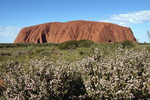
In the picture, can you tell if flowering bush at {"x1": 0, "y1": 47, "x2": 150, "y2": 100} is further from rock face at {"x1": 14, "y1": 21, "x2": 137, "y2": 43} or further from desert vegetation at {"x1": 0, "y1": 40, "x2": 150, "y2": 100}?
rock face at {"x1": 14, "y1": 21, "x2": 137, "y2": 43}

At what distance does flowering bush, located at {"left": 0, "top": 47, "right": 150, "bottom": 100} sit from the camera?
18.0 feet

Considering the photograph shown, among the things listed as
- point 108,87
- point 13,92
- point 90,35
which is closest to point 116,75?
point 108,87

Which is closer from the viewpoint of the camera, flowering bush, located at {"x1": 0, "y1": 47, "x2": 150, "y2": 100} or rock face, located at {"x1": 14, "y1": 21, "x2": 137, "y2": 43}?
flowering bush, located at {"x1": 0, "y1": 47, "x2": 150, "y2": 100}

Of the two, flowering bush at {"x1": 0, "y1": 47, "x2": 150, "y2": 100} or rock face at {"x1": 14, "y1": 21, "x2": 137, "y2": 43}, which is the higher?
rock face at {"x1": 14, "y1": 21, "x2": 137, "y2": 43}

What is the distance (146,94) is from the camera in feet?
19.5

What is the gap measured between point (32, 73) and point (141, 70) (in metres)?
3.30

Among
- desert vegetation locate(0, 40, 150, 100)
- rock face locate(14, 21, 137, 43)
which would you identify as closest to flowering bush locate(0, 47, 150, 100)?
desert vegetation locate(0, 40, 150, 100)

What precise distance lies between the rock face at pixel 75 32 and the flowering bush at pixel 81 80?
88.2m

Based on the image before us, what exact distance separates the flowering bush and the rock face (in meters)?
88.2

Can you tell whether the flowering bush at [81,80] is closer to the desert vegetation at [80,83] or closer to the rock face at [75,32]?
the desert vegetation at [80,83]

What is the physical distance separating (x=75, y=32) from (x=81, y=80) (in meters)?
99.6

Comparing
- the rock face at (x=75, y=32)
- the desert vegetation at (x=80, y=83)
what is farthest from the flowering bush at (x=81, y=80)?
the rock face at (x=75, y=32)

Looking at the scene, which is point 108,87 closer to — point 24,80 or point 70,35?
point 24,80

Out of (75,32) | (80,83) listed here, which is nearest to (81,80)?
(80,83)
